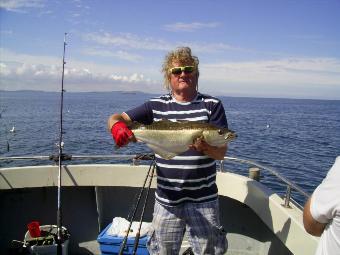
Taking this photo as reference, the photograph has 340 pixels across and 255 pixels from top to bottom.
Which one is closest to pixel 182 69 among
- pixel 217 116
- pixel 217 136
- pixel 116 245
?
pixel 217 116

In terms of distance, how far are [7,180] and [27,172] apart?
367 mm

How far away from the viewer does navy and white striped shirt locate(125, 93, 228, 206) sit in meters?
3.84

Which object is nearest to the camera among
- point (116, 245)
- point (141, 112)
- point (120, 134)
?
point (120, 134)

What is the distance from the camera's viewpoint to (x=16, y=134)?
3731cm

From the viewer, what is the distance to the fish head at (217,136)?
3.81 meters

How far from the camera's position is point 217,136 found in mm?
3879

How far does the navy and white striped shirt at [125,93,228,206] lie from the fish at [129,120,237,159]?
0.30ft

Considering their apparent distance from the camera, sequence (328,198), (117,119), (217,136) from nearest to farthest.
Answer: (328,198)
(217,136)
(117,119)

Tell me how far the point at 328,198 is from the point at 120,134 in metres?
2.30

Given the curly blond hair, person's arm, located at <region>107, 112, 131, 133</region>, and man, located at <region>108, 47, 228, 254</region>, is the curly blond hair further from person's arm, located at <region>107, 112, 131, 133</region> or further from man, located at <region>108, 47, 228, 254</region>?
person's arm, located at <region>107, 112, 131, 133</region>

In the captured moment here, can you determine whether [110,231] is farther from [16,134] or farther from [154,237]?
A: [16,134]

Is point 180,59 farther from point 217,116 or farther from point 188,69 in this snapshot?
point 217,116

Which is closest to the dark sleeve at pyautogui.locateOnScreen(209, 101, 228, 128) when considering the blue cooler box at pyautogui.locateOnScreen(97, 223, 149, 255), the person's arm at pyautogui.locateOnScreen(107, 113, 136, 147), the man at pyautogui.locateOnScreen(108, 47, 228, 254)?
the man at pyautogui.locateOnScreen(108, 47, 228, 254)

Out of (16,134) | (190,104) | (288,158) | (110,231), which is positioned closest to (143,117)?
(190,104)
